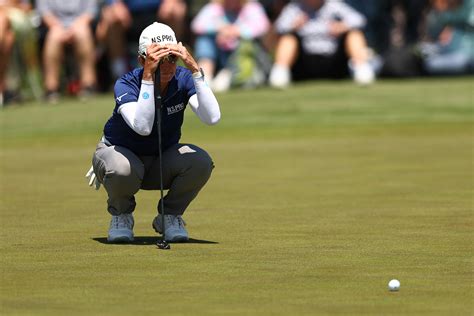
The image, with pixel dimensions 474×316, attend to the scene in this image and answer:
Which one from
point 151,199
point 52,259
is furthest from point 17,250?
point 151,199

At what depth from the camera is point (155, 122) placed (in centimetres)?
869

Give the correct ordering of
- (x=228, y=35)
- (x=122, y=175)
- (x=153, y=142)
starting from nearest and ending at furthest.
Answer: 1. (x=122, y=175)
2. (x=153, y=142)
3. (x=228, y=35)

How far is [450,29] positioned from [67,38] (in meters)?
5.66

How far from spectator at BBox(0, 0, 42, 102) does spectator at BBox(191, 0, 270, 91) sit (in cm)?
247

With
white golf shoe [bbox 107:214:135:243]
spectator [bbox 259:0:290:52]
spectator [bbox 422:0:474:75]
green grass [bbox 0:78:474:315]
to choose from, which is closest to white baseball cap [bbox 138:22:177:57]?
white golf shoe [bbox 107:214:135:243]

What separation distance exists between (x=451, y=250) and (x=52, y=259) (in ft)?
7.51

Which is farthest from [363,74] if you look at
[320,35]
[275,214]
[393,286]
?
[393,286]

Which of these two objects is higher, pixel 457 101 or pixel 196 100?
pixel 196 100

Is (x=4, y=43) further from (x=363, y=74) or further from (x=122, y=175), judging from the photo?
(x=122, y=175)

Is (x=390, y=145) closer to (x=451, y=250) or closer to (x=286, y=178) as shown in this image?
(x=286, y=178)

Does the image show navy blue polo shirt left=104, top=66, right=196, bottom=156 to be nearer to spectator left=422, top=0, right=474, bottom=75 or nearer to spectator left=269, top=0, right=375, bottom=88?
spectator left=269, top=0, right=375, bottom=88

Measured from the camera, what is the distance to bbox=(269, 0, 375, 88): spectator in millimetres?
19969

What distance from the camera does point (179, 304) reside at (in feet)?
21.6

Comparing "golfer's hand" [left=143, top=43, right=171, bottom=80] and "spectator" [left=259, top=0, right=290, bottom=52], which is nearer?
"golfer's hand" [left=143, top=43, right=171, bottom=80]
